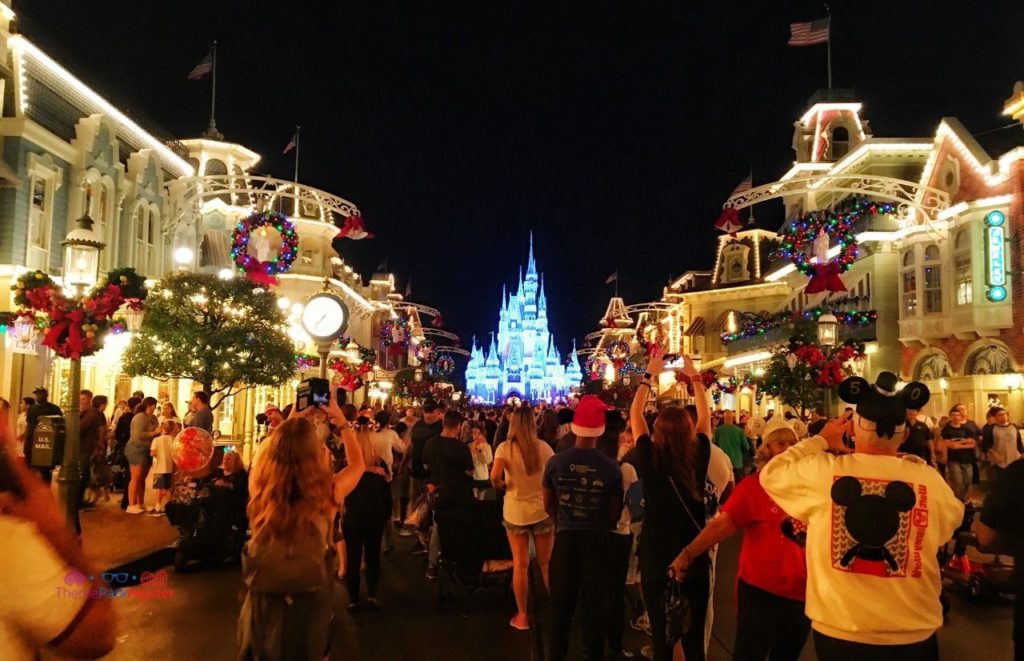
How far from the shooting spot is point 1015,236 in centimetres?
2234

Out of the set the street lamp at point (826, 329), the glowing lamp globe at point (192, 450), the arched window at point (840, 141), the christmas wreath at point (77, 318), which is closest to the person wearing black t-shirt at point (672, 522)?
the glowing lamp globe at point (192, 450)

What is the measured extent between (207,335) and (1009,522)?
1994cm

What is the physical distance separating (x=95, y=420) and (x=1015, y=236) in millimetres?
22113

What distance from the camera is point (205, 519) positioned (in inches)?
406

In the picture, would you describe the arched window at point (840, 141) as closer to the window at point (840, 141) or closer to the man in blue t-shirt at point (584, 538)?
the window at point (840, 141)

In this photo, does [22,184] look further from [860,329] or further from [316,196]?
[860,329]

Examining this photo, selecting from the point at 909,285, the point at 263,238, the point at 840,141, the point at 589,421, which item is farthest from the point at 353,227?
the point at 840,141

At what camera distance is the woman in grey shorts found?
1482 centimetres

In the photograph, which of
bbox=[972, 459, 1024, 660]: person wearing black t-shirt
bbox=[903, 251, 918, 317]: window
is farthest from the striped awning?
bbox=[972, 459, 1024, 660]: person wearing black t-shirt

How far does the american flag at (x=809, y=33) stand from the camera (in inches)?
903

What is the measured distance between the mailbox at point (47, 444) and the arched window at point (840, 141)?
112ft

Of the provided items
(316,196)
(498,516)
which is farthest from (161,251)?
(498,516)

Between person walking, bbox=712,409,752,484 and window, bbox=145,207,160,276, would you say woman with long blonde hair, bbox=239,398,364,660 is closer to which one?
person walking, bbox=712,409,752,484

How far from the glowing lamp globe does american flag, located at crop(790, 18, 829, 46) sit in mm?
19496
